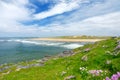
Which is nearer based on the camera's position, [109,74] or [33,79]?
[109,74]

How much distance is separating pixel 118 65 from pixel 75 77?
11.1 ft

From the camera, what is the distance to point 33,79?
1858 centimetres

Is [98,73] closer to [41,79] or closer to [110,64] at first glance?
[110,64]

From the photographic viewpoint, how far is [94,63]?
53.9 ft

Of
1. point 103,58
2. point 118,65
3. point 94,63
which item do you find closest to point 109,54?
point 103,58

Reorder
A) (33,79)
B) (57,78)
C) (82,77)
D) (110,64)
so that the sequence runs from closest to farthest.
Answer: (82,77), (110,64), (57,78), (33,79)

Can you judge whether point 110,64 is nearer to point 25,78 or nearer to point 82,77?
point 82,77

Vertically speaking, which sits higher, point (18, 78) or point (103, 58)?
point (103, 58)

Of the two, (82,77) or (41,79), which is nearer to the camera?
(82,77)

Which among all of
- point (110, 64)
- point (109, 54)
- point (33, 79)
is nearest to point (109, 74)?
point (110, 64)

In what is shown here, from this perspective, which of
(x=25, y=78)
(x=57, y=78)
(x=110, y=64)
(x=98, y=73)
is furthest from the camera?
(x=25, y=78)

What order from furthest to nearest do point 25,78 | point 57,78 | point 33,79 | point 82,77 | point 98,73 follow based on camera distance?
point 25,78 → point 33,79 → point 57,78 → point 82,77 → point 98,73

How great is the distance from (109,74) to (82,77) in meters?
1.99

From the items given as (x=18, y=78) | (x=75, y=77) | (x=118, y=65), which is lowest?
(x=18, y=78)
